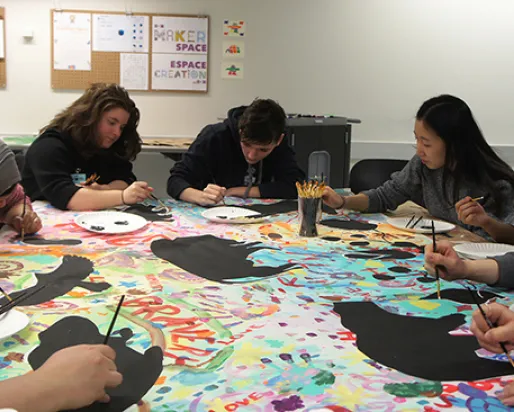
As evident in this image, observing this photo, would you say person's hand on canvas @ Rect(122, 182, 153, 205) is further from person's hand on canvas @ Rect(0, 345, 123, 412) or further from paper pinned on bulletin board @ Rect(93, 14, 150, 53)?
paper pinned on bulletin board @ Rect(93, 14, 150, 53)

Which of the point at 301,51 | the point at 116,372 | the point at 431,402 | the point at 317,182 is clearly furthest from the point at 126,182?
the point at 301,51

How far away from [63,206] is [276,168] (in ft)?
3.61

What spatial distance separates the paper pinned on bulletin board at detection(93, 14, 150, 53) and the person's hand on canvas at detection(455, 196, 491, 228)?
314 centimetres

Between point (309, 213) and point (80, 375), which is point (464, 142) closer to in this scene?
point (309, 213)

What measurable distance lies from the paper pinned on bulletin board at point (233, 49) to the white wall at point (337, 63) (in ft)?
0.19

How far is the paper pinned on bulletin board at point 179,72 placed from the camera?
425 cm

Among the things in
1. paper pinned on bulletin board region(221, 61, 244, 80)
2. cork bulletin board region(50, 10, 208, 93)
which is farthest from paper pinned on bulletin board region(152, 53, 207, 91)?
paper pinned on bulletin board region(221, 61, 244, 80)

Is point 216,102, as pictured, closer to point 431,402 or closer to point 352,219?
point 352,219

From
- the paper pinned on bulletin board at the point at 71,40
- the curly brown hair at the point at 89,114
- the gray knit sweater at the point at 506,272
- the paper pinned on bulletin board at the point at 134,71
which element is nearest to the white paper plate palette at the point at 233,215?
the curly brown hair at the point at 89,114

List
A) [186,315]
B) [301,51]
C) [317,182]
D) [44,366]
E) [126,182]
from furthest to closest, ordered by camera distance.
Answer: [301,51]
[126,182]
[317,182]
[186,315]
[44,366]

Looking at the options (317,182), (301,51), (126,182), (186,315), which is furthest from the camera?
(301,51)

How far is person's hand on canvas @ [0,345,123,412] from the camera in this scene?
0.74 m

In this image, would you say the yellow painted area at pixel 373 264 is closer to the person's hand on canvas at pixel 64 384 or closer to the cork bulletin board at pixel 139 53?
the person's hand on canvas at pixel 64 384

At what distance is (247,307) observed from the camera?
1.16 m
